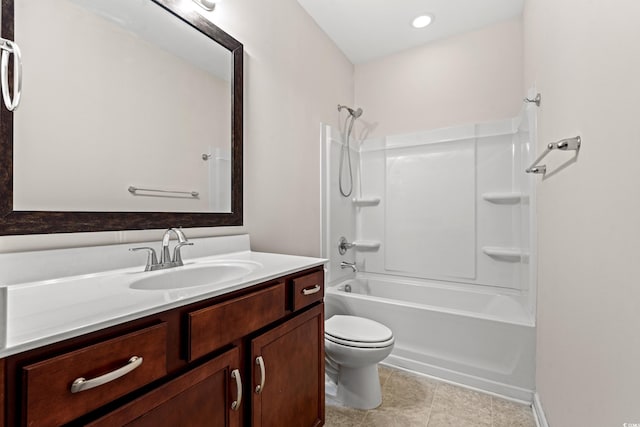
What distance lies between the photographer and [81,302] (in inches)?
26.2

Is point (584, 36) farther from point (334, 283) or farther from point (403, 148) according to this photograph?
point (334, 283)

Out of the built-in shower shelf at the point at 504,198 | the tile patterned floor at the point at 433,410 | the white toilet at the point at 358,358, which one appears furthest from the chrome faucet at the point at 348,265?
the built-in shower shelf at the point at 504,198

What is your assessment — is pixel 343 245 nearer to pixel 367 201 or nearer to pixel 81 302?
pixel 367 201

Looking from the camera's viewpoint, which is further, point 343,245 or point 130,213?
point 343,245

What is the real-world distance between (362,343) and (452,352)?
2.37 feet

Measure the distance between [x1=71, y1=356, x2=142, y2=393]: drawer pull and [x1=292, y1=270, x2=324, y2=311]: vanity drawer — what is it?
579 mm

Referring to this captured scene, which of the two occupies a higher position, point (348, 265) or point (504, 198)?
point (504, 198)

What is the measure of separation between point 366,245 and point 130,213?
2.10 metres

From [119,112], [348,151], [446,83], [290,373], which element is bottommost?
[290,373]

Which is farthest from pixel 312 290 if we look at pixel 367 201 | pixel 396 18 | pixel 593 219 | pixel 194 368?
pixel 396 18

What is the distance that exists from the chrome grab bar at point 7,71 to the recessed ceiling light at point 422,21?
95.0 inches

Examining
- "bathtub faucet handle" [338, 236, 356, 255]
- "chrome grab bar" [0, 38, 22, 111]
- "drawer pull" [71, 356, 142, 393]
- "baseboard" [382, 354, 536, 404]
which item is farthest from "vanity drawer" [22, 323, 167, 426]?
"bathtub faucet handle" [338, 236, 356, 255]

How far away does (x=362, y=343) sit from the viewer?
1.54 meters

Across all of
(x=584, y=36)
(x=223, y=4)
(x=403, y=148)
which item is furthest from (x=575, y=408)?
(x=223, y=4)
